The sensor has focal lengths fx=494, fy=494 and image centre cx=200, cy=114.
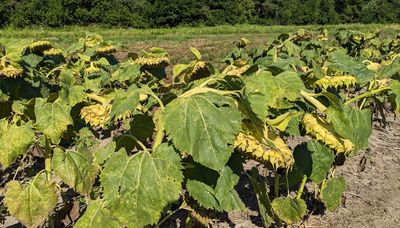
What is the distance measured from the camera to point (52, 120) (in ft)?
7.26

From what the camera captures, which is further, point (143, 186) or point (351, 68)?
point (351, 68)

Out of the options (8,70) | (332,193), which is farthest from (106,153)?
(332,193)

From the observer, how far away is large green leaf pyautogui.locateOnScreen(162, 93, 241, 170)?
1657mm

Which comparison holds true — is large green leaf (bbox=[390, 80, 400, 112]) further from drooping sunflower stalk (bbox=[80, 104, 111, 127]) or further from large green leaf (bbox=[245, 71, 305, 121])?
drooping sunflower stalk (bbox=[80, 104, 111, 127])

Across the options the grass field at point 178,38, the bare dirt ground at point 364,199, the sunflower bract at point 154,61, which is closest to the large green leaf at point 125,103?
the sunflower bract at point 154,61

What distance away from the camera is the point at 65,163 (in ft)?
7.60

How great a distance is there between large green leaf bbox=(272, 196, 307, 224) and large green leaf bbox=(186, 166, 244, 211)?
0.96m

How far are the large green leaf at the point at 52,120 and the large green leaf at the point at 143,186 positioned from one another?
0.53 m

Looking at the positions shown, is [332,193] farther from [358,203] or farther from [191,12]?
[191,12]

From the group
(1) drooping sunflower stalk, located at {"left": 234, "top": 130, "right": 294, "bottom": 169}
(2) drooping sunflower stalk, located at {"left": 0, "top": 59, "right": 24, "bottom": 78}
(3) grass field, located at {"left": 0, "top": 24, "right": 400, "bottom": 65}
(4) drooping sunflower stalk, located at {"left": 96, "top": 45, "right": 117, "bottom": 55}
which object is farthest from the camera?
(3) grass field, located at {"left": 0, "top": 24, "right": 400, "bottom": 65}

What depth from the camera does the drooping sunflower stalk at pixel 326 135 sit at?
205 centimetres

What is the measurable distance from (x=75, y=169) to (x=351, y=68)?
149 centimetres

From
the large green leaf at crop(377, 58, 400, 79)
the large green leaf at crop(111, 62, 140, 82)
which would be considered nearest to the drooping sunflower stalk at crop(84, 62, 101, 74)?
the large green leaf at crop(111, 62, 140, 82)

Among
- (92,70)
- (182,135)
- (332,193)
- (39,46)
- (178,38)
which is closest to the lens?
(182,135)
